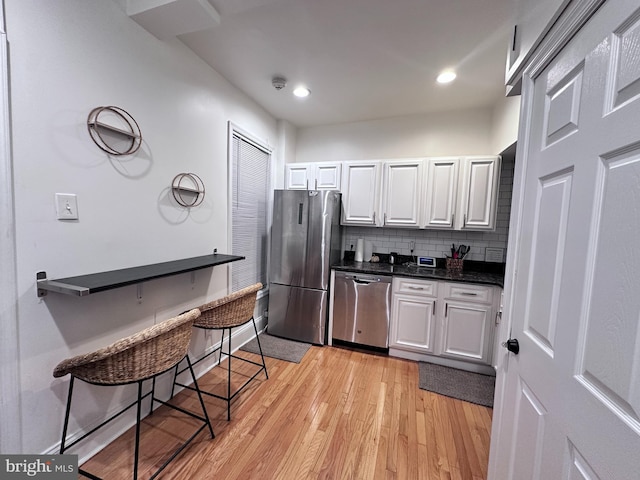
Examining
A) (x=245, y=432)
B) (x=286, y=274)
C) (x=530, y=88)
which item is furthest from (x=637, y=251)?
(x=286, y=274)

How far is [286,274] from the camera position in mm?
3055

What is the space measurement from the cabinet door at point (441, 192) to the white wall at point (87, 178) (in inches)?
92.0

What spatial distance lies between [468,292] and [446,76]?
6.48 ft

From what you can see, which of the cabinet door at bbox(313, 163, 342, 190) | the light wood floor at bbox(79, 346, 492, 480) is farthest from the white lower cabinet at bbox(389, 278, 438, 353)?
the cabinet door at bbox(313, 163, 342, 190)

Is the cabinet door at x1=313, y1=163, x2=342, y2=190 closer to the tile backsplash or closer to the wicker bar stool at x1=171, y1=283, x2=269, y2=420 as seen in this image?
the tile backsplash

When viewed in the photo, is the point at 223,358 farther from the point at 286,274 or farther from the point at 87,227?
the point at 87,227

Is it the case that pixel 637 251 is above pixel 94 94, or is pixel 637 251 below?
below

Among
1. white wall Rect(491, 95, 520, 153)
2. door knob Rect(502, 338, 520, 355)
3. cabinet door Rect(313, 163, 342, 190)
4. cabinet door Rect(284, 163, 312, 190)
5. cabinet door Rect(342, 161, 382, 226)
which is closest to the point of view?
door knob Rect(502, 338, 520, 355)

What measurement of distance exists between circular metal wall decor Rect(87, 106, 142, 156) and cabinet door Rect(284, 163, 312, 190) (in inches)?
73.9

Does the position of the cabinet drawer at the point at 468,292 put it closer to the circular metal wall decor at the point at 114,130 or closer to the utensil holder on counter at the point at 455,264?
the utensil holder on counter at the point at 455,264

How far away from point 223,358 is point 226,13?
9.15 ft

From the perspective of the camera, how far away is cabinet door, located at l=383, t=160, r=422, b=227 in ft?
9.43

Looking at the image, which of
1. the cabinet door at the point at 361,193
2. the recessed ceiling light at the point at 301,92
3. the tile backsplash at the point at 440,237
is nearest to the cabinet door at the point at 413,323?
the tile backsplash at the point at 440,237

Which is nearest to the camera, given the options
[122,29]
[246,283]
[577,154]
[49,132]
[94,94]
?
[577,154]
